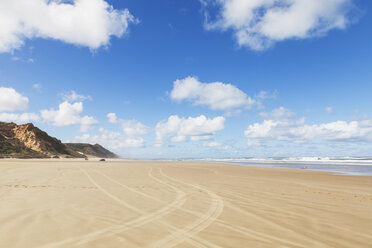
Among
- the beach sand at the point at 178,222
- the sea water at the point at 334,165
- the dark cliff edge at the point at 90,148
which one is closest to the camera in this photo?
the beach sand at the point at 178,222

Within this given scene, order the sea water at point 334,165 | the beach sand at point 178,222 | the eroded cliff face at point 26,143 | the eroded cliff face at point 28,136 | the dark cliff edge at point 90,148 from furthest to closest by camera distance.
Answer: the dark cliff edge at point 90,148 < the eroded cliff face at point 28,136 < the eroded cliff face at point 26,143 < the sea water at point 334,165 < the beach sand at point 178,222

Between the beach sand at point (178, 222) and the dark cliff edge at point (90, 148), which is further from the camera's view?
the dark cliff edge at point (90, 148)

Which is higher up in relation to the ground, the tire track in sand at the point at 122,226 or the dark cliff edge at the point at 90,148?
the dark cliff edge at the point at 90,148

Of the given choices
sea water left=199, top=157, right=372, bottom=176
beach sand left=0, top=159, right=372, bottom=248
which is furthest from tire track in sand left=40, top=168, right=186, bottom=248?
sea water left=199, top=157, right=372, bottom=176

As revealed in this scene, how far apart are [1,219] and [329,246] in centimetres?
702

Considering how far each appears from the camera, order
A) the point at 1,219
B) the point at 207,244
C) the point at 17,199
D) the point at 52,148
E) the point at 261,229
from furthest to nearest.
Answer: the point at 52,148
the point at 17,199
the point at 1,219
the point at 261,229
the point at 207,244

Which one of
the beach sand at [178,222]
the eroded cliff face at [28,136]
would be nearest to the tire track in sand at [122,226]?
the beach sand at [178,222]

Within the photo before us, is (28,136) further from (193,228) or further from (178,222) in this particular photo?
(193,228)

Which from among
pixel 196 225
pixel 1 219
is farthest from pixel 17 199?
pixel 196 225

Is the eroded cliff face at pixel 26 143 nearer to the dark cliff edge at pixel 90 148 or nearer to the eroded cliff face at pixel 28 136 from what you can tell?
the eroded cliff face at pixel 28 136

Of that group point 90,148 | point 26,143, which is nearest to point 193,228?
point 26,143

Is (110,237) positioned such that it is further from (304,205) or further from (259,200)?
(304,205)

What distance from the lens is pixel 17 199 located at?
23.2ft

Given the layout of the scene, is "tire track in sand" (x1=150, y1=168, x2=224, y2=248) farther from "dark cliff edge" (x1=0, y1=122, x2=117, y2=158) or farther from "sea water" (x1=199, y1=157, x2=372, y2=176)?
"dark cliff edge" (x1=0, y1=122, x2=117, y2=158)
